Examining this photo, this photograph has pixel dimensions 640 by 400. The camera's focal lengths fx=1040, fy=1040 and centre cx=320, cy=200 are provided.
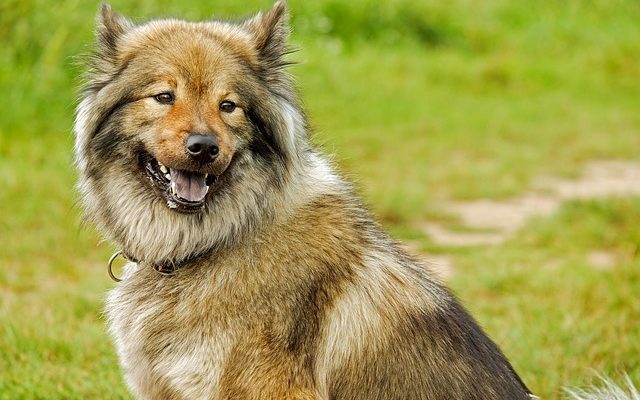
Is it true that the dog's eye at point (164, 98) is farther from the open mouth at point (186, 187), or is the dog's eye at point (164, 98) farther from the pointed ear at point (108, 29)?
the pointed ear at point (108, 29)

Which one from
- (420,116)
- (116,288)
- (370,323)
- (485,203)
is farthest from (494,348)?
(420,116)

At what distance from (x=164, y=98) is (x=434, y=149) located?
292 inches

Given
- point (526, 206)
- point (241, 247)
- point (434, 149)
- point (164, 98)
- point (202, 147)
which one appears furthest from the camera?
point (434, 149)

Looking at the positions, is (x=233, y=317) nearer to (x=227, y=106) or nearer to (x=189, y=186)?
(x=189, y=186)

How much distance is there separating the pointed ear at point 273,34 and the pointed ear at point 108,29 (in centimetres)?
48

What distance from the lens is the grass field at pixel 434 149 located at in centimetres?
530

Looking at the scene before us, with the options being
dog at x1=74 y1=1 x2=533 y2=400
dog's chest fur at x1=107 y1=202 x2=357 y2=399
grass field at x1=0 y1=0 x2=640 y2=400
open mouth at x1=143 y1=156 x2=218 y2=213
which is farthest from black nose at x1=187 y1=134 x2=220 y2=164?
grass field at x1=0 y1=0 x2=640 y2=400

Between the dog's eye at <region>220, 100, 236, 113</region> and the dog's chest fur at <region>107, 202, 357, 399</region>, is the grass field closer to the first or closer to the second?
the dog's chest fur at <region>107, 202, 357, 399</region>

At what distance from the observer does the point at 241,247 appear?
3.71m

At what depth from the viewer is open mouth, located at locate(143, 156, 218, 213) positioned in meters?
3.57

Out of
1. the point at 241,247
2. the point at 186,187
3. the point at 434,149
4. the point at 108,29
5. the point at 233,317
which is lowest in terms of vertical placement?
the point at 434,149

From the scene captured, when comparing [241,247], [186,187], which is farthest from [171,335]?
[186,187]

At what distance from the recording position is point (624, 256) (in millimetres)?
7250

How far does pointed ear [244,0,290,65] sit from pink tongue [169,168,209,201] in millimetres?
521
